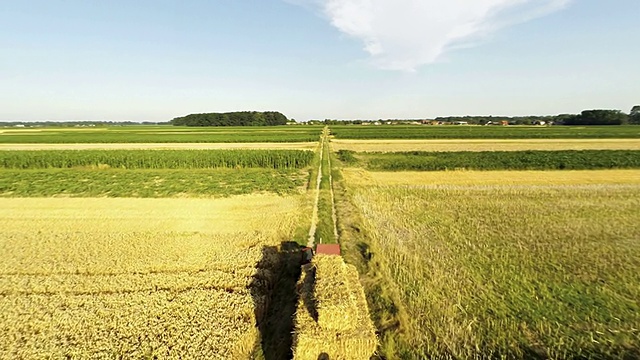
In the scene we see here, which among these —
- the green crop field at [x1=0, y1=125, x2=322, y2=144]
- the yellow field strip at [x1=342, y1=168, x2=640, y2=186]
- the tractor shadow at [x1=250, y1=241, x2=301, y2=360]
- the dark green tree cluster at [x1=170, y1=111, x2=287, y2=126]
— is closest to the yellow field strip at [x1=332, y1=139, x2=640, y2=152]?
the green crop field at [x1=0, y1=125, x2=322, y2=144]

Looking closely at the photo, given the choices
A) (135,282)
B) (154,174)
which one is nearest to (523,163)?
(135,282)

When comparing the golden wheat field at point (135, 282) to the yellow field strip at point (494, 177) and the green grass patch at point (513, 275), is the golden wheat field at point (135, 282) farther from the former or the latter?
the yellow field strip at point (494, 177)

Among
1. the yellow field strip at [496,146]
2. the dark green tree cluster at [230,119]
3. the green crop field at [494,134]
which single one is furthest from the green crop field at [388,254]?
the dark green tree cluster at [230,119]

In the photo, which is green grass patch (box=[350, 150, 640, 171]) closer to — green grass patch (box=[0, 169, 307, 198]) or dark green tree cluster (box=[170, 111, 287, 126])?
green grass patch (box=[0, 169, 307, 198])

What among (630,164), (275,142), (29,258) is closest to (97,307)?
(29,258)

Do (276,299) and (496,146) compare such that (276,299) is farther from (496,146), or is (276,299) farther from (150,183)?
(496,146)

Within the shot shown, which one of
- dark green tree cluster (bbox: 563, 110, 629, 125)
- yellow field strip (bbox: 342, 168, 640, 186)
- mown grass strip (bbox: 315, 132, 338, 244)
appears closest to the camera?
mown grass strip (bbox: 315, 132, 338, 244)
